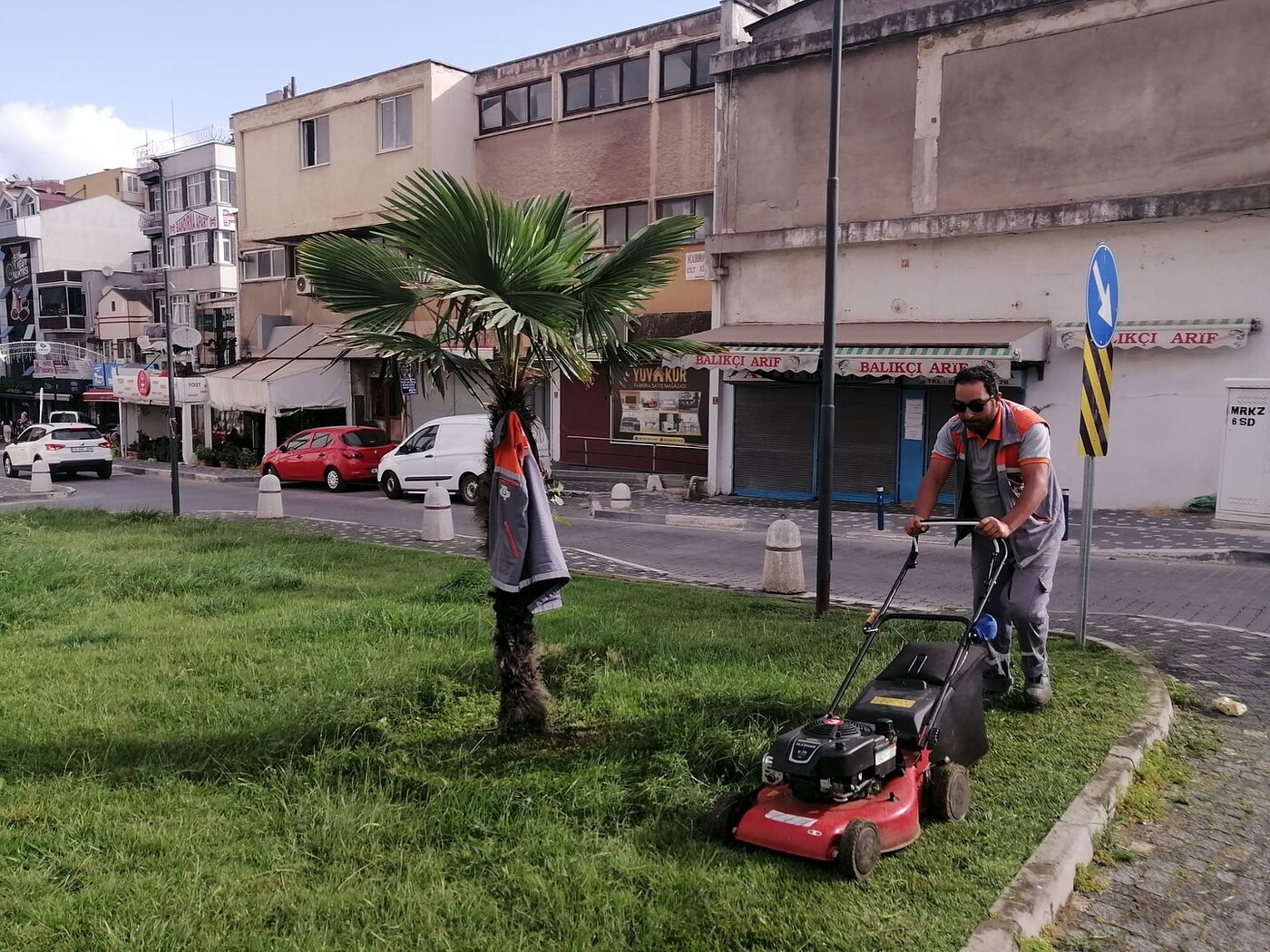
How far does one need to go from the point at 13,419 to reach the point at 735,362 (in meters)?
52.1

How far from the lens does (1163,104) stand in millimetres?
15094

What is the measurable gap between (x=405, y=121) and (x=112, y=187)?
4737cm

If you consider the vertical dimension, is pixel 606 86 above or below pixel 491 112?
below

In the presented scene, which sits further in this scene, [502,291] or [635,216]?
[635,216]

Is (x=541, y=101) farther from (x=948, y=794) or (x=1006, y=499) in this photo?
(x=948, y=794)

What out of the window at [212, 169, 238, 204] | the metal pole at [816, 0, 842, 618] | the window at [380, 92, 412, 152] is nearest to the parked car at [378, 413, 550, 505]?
the window at [380, 92, 412, 152]

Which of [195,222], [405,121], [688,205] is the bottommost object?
[688,205]

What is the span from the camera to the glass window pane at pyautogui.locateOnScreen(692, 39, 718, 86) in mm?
22098

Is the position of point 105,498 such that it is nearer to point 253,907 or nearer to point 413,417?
point 413,417

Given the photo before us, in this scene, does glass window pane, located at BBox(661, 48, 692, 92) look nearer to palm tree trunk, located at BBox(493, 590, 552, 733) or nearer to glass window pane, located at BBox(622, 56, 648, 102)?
glass window pane, located at BBox(622, 56, 648, 102)

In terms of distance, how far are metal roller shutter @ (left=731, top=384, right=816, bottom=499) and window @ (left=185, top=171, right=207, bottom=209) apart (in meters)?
35.6

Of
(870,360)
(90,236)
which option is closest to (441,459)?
(870,360)

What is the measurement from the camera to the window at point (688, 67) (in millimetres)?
22220

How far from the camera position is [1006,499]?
561 centimetres
